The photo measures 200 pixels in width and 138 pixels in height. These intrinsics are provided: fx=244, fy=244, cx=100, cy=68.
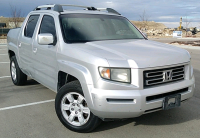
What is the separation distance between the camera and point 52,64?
417 cm

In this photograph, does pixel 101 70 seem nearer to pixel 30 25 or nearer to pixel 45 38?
pixel 45 38

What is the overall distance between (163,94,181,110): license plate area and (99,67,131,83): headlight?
2.03 ft

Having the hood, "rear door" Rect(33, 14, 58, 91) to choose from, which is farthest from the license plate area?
"rear door" Rect(33, 14, 58, 91)

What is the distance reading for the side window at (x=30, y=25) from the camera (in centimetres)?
525

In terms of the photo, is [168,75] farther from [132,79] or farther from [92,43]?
[92,43]

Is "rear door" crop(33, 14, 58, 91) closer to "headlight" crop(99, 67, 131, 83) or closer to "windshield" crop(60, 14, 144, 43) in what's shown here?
"windshield" crop(60, 14, 144, 43)

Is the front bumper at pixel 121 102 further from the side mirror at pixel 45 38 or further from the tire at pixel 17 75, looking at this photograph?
the tire at pixel 17 75

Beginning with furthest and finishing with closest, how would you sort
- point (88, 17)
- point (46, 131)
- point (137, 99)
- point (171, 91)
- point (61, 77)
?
point (88, 17)
point (61, 77)
point (46, 131)
point (171, 91)
point (137, 99)

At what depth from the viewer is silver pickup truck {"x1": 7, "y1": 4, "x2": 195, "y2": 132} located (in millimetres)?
3131

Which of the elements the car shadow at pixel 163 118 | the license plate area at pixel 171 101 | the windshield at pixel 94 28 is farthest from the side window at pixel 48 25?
the license plate area at pixel 171 101

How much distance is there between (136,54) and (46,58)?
1.77 meters

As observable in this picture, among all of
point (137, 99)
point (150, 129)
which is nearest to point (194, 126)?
point (150, 129)

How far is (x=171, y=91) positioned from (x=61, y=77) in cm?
176

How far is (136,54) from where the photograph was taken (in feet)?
11.0
